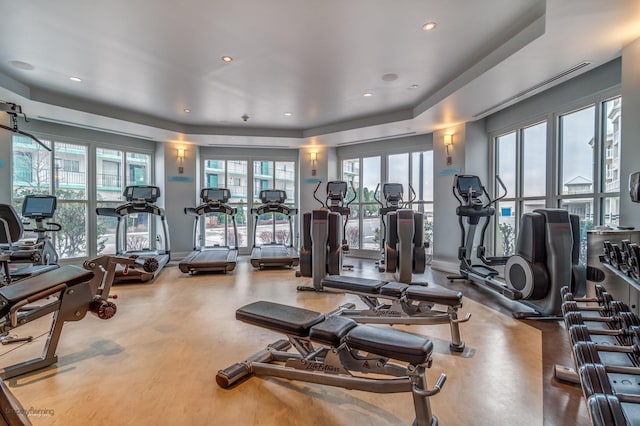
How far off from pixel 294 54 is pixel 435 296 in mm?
3098

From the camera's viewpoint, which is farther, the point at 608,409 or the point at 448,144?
the point at 448,144

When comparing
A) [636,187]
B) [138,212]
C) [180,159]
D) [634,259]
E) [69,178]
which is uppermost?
[180,159]

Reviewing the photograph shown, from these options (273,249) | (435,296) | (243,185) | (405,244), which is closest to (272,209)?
(273,249)

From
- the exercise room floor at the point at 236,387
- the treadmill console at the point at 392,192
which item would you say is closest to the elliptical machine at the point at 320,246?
the exercise room floor at the point at 236,387

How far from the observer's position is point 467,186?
17.1ft

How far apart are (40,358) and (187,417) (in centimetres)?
152

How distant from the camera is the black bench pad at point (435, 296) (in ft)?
9.01

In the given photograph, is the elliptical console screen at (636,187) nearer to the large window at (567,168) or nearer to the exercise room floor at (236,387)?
the exercise room floor at (236,387)

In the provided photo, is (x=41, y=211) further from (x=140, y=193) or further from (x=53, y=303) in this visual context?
(x=53, y=303)

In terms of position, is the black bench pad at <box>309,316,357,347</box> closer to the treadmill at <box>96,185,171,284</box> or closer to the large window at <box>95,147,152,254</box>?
the treadmill at <box>96,185,171,284</box>

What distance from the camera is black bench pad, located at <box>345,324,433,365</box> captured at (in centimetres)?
161

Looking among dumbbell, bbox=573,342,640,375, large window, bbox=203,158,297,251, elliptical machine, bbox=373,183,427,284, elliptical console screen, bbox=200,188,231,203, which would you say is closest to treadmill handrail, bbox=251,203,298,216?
elliptical console screen, bbox=200,188,231,203

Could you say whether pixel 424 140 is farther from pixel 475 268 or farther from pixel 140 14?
pixel 140 14

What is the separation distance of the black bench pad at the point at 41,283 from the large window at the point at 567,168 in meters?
5.41
